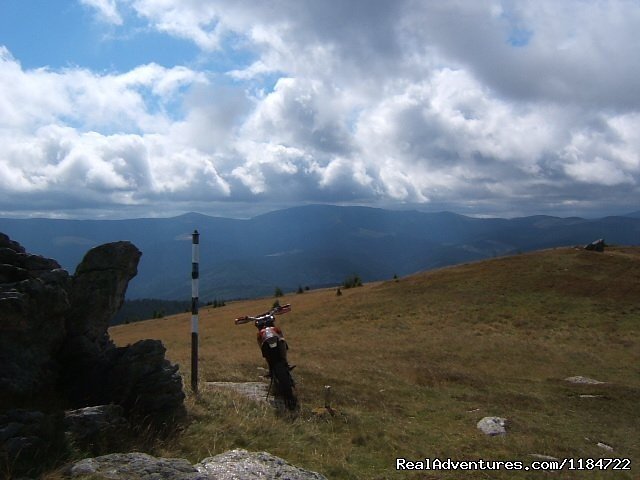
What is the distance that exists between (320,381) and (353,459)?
7.13 meters

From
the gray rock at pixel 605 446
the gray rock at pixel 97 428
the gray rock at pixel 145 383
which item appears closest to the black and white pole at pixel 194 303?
the gray rock at pixel 145 383

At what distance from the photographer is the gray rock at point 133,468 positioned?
20.3 ft

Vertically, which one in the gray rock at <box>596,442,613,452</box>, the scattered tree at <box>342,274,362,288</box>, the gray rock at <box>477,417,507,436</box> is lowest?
the scattered tree at <box>342,274,362,288</box>

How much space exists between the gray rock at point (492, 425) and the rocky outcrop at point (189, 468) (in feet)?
22.5

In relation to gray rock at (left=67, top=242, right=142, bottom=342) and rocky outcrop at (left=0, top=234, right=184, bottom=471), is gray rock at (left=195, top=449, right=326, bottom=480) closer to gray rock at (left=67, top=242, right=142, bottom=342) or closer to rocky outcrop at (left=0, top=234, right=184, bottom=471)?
rocky outcrop at (left=0, top=234, right=184, bottom=471)

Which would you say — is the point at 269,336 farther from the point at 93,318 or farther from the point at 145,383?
the point at 93,318

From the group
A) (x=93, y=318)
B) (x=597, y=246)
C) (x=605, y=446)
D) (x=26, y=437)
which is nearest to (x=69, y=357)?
(x=93, y=318)

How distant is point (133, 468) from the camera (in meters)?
6.44

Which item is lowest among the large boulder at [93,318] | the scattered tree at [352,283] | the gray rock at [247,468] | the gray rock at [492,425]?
the scattered tree at [352,283]

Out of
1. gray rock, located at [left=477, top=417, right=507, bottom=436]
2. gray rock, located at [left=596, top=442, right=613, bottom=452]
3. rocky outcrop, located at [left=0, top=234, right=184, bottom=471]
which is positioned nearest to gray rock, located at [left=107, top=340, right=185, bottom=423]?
rocky outcrop, located at [left=0, top=234, right=184, bottom=471]

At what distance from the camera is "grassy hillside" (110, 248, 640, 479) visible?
1038 cm

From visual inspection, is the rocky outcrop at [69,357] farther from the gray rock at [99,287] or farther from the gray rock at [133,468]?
the gray rock at [133,468]

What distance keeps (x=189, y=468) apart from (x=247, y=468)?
0.99 meters

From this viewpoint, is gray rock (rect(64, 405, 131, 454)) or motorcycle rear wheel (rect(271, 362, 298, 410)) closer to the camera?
gray rock (rect(64, 405, 131, 454))
